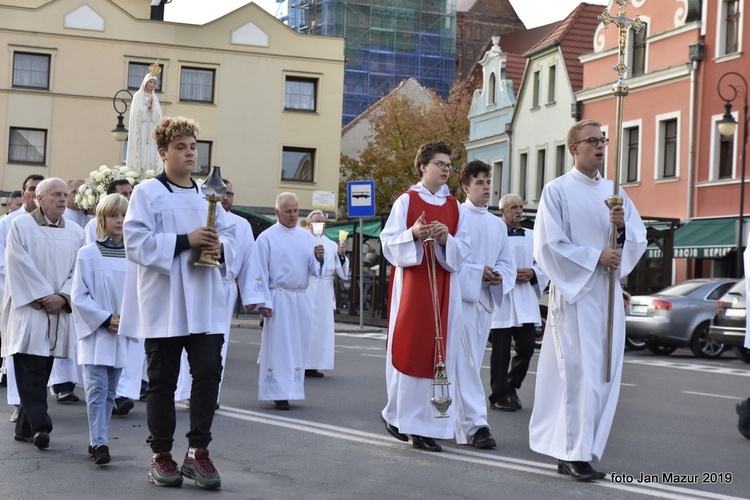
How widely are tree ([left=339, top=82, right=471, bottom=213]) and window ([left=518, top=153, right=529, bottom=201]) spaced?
862 centimetres

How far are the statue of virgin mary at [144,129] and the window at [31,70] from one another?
34.3 metres

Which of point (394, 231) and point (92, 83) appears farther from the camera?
point (92, 83)

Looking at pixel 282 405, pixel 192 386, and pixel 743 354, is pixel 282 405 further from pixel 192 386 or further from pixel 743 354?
pixel 743 354

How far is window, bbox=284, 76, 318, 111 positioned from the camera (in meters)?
53.9

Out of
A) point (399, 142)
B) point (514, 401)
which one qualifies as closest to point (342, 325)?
point (514, 401)

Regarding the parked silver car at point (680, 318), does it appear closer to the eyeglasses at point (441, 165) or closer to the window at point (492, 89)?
the eyeglasses at point (441, 165)

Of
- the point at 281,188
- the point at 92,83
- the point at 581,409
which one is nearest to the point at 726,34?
the point at 281,188

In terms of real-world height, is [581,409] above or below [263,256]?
below

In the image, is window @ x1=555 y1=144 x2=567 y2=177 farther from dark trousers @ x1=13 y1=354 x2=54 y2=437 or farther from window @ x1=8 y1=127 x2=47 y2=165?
dark trousers @ x1=13 y1=354 x2=54 y2=437

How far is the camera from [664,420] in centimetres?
1199

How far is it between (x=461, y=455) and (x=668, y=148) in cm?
3073

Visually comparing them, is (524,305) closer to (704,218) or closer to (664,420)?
(664,420)

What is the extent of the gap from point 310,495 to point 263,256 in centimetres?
594

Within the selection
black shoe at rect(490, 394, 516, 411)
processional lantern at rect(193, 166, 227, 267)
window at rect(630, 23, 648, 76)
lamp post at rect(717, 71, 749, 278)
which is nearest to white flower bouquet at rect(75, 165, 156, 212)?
black shoe at rect(490, 394, 516, 411)
